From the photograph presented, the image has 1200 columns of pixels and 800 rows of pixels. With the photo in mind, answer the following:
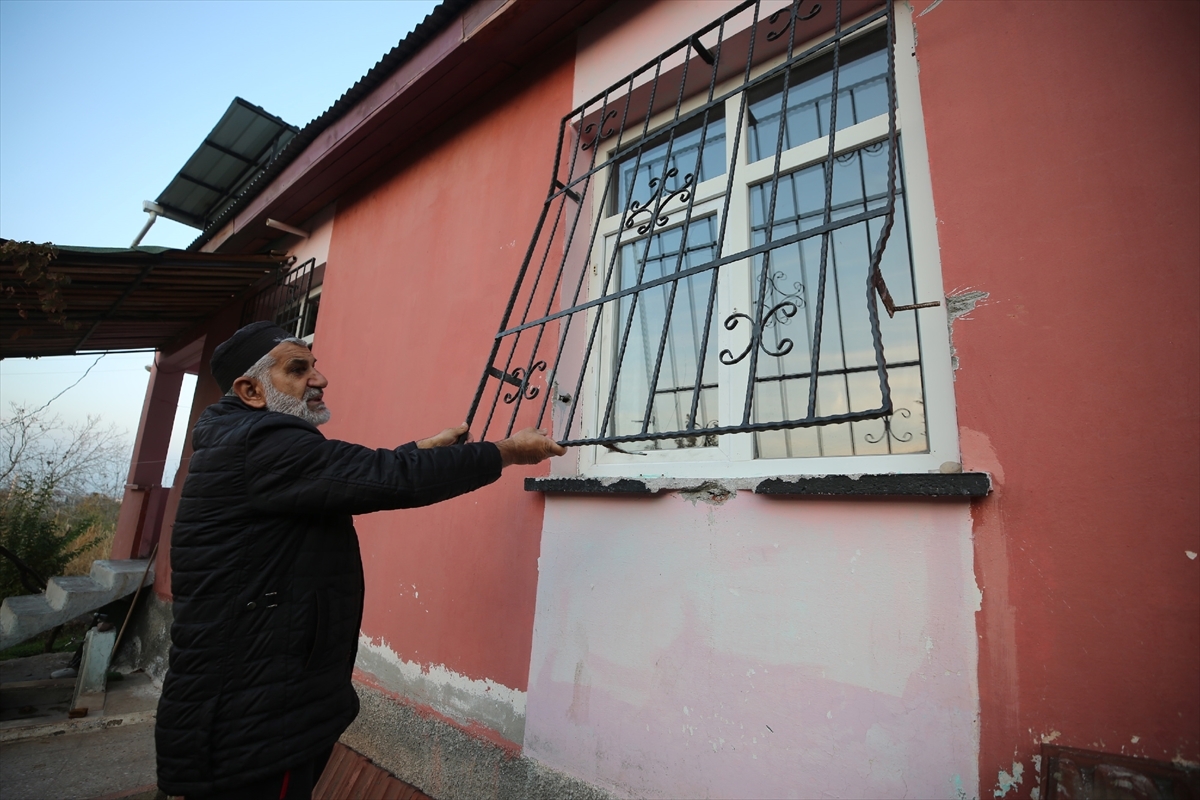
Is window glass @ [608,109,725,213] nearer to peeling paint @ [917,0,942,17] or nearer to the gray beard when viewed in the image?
peeling paint @ [917,0,942,17]

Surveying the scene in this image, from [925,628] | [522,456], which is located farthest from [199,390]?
[925,628]

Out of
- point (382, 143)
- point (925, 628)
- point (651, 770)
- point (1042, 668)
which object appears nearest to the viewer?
point (1042, 668)

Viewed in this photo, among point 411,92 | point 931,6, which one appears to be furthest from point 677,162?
point 411,92

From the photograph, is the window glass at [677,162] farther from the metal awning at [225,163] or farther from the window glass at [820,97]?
the metal awning at [225,163]

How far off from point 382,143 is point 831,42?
3.42m

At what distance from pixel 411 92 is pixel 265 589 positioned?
10.8 ft

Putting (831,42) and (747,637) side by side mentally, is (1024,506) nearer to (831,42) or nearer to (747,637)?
(747,637)

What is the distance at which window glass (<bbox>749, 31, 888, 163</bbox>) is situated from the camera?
79.3 inches

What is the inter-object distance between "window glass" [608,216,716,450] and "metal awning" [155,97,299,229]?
6483 mm

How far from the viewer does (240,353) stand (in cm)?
178

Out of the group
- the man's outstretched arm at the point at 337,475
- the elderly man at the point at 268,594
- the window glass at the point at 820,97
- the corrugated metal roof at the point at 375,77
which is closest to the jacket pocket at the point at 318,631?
the elderly man at the point at 268,594

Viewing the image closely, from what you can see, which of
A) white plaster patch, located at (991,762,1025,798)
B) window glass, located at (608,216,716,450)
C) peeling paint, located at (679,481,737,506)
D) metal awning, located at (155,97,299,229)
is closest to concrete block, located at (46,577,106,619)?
metal awning, located at (155,97,299,229)

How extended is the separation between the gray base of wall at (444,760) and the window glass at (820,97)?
8.25ft

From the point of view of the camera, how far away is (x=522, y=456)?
1.69m
